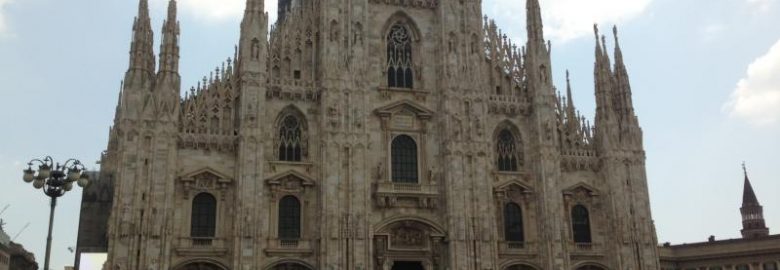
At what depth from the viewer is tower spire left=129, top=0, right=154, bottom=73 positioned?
32188 mm

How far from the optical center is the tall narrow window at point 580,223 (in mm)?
36812

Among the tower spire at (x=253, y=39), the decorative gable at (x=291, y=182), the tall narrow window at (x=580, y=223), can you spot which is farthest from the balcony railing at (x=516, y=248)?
the tower spire at (x=253, y=39)

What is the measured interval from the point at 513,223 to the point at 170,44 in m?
18.6

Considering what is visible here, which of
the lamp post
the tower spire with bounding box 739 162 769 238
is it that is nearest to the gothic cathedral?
the lamp post

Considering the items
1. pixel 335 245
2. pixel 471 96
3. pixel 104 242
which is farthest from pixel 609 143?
pixel 104 242

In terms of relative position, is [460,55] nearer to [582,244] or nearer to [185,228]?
[582,244]

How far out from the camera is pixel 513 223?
36062 mm

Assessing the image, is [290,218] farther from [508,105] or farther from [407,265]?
[508,105]

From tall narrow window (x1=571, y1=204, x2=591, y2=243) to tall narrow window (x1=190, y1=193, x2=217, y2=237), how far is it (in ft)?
58.5

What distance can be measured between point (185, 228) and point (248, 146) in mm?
4435

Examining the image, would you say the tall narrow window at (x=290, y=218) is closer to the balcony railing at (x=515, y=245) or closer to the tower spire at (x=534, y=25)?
the balcony railing at (x=515, y=245)

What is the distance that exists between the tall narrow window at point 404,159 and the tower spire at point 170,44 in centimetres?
1094

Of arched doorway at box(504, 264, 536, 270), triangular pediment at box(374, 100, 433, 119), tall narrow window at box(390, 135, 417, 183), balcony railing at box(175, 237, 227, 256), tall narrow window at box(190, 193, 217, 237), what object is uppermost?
triangular pediment at box(374, 100, 433, 119)

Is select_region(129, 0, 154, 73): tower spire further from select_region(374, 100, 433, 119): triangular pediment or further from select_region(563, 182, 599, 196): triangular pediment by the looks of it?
select_region(563, 182, 599, 196): triangular pediment
